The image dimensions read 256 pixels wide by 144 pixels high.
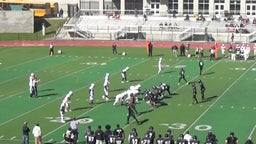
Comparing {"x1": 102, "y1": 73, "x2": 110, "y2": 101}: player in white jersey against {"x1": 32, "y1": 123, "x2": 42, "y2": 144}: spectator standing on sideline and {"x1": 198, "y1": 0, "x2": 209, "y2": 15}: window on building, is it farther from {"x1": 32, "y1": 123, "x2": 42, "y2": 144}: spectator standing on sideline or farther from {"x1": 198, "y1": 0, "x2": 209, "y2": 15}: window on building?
{"x1": 198, "y1": 0, "x2": 209, "y2": 15}: window on building

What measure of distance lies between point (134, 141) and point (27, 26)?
160ft

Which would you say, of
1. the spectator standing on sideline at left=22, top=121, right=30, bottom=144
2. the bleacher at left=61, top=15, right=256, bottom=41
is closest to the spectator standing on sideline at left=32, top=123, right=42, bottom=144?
the spectator standing on sideline at left=22, top=121, right=30, bottom=144

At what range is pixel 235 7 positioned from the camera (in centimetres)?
7406

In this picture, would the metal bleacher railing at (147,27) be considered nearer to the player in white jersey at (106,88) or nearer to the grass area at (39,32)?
the grass area at (39,32)

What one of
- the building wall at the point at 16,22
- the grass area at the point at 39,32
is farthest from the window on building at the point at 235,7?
the building wall at the point at 16,22

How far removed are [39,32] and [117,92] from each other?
34412 millimetres

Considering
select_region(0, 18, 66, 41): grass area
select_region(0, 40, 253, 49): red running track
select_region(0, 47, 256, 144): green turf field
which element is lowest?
select_region(0, 47, 256, 144): green turf field

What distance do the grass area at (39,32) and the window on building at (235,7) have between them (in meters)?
18.3

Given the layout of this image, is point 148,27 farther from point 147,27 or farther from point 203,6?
point 203,6

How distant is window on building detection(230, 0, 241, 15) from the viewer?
73.8m

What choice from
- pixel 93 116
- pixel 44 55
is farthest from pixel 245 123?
pixel 44 55

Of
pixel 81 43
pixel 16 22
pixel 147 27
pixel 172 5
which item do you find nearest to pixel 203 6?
pixel 172 5

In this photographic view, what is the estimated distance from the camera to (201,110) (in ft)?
105

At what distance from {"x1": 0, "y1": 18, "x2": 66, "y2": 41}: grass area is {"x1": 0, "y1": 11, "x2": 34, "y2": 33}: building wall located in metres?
1.05
